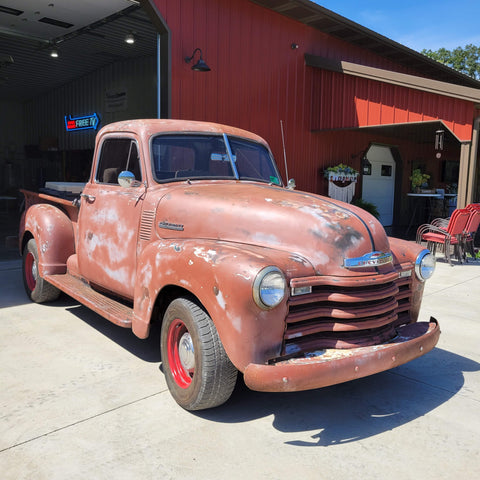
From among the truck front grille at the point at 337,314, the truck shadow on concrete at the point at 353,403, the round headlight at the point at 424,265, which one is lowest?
the truck shadow on concrete at the point at 353,403

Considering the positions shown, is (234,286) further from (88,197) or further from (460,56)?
(460,56)

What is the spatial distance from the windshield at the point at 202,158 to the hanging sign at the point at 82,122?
40.0 ft

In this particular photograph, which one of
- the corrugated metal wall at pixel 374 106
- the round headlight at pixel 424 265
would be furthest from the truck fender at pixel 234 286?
the corrugated metal wall at pixel 374 106

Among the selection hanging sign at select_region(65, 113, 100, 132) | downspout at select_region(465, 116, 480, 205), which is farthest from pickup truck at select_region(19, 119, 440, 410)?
hanging sign at select_region(65, 113, 100, 132)

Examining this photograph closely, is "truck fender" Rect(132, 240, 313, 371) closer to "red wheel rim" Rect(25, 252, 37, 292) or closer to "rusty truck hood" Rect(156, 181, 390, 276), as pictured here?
"rusty truck hood" Rect(156, 181, 390, 276)

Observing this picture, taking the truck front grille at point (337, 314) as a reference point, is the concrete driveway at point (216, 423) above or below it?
below

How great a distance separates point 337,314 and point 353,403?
0.81 meters

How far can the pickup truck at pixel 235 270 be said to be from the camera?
2510mm

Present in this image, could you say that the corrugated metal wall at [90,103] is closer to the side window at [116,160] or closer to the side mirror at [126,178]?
the side window at [116,160]

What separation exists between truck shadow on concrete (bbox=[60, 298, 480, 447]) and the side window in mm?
1530

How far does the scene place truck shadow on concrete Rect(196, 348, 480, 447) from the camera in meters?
2.78

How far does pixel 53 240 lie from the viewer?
4.73m

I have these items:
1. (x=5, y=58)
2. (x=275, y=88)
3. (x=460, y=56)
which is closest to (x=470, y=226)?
(x=275, y=88)

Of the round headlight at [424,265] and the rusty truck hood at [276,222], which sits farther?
the round headlight at [424,265]
